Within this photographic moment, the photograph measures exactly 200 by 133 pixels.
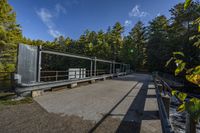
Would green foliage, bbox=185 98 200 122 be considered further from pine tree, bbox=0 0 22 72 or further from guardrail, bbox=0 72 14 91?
pine tree, bbox=0 0 22 72

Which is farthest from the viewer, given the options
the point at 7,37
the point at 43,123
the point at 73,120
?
the point at 7,37

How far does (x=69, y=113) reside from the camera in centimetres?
521

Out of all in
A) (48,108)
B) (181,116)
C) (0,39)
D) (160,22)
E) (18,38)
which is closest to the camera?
(48,108)

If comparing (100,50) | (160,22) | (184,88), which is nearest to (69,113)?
(184,88)

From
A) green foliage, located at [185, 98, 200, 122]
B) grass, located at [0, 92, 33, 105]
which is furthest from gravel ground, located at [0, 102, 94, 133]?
green foliage, located at [185, 98, 200, 122]

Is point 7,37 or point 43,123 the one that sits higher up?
point 7,37

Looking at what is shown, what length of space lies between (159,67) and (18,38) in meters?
33.0

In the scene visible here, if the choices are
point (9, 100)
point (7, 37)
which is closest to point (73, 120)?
point (9, 100)

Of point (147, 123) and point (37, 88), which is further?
point (37, 88)

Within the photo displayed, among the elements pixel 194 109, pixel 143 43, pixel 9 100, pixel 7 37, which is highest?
pixel 143 43

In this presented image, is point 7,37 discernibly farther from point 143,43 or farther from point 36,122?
point 143,43

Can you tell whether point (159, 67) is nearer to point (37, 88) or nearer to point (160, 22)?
point (160, 22)

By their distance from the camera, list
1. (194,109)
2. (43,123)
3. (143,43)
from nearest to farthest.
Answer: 1. (194,109)
2. (43,123)
3. (143,43)

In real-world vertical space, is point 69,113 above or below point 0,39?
below
